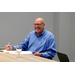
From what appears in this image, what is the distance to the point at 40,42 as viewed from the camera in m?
3.12

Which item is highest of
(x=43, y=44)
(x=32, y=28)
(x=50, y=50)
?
(x=32, y=28)

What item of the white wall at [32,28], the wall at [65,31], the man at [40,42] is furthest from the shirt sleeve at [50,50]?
the wall at [65,31]

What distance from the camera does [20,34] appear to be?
5.42 m

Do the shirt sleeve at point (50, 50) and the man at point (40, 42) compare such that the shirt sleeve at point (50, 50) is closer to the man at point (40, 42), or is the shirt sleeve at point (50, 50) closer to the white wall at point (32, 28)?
the man at point (40, 42)

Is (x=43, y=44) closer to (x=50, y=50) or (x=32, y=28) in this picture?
(x=50, y=50)

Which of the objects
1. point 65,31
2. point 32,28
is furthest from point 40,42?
point 65,31

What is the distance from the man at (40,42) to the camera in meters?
2.97

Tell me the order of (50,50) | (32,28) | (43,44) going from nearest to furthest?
(50,50) → (43,44) → (32,28)

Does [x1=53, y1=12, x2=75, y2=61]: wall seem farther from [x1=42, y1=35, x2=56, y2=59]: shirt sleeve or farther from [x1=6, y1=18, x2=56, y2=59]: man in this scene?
[x1=42, y1=35, x2=56, y2=59]: shirt sleeve
